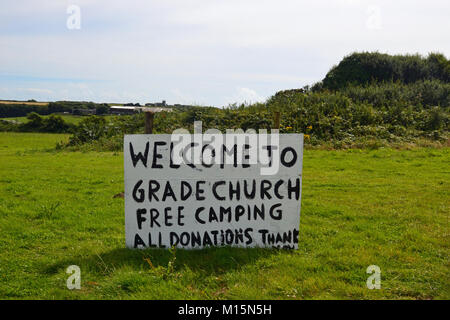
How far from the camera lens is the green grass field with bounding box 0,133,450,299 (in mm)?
4488

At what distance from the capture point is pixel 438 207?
26.2 ft

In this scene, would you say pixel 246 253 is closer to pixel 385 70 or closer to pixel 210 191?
pixel 210 191

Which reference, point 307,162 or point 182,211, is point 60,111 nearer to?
point 307,162

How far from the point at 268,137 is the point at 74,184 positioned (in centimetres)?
687

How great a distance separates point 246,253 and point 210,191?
1052mm

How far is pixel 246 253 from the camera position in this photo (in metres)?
5.50

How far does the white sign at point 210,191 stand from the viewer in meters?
5.75

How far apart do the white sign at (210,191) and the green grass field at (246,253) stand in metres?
0.28
